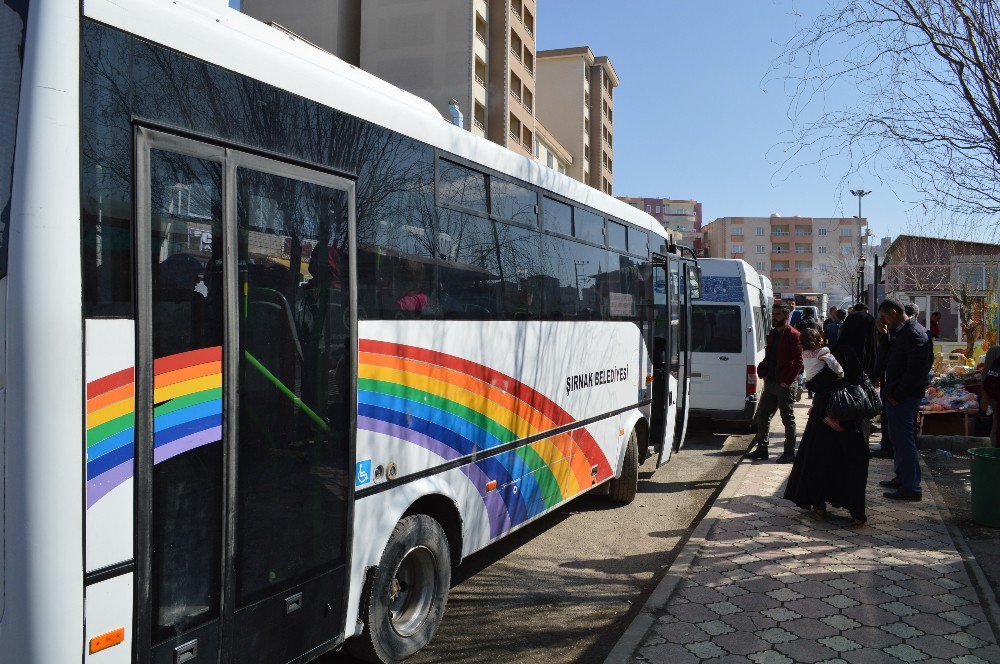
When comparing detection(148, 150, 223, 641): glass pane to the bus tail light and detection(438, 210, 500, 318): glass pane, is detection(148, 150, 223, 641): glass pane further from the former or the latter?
detection(438, 210, 500, 318): glass pane

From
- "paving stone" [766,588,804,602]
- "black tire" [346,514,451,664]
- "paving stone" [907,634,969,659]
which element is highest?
"black tire" [346,514,451,664]

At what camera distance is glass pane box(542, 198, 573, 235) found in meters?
6.57

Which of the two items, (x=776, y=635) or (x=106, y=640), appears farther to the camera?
(x=776, y=635)

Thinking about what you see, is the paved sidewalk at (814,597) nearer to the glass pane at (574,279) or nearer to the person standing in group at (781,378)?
the glass pane at (574,279)

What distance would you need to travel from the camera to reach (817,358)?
7.53 meters

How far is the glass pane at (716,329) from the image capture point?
44.5ft

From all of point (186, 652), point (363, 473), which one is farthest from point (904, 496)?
point (186, 652)

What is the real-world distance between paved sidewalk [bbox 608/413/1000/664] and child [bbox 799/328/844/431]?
38.2 inches

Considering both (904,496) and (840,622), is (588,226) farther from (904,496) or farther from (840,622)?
(904,496)

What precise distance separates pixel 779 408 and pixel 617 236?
450 centimetres

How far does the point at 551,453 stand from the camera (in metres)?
6.66

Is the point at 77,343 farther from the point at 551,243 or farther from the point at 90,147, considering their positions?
the point at 551,243

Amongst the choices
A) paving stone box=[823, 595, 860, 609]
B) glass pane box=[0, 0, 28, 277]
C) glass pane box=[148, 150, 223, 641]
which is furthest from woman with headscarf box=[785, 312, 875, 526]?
glass pane box=[0, 0, 28, 277]

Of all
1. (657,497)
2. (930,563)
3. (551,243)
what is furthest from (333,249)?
(657,497)
